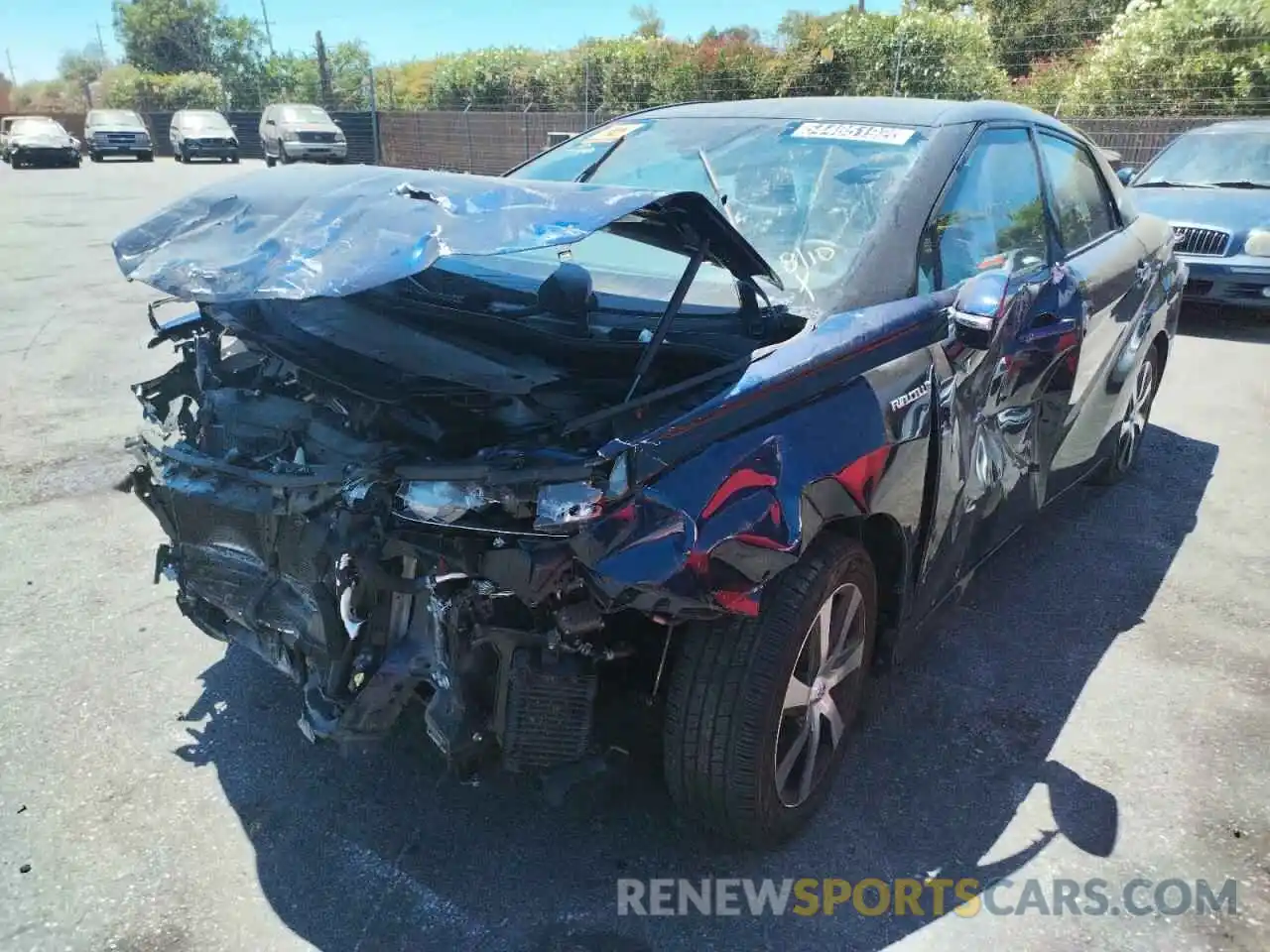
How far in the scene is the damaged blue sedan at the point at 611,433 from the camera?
2.04m

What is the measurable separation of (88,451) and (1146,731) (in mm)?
5166

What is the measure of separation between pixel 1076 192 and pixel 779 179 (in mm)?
1717

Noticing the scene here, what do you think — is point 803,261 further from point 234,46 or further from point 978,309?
point 234,46

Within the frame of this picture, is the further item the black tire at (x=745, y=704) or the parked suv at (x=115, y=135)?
the parked suv at (x=115, y=135)

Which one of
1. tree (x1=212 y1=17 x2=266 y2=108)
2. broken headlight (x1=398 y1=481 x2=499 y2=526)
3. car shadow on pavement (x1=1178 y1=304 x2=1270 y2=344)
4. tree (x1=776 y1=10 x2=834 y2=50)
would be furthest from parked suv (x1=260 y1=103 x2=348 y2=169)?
tree (x1=212 y1=17 x2=266 y2=108)

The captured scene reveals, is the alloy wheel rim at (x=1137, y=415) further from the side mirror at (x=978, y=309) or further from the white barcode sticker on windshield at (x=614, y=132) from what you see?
the white barcode sticker on windshield at (x=614, y=132)

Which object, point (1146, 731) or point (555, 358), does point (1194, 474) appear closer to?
point (1146, 731)

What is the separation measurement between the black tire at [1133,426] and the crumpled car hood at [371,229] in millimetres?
2935

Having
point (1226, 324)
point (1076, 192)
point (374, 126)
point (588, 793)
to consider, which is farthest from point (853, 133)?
point (374, 126)

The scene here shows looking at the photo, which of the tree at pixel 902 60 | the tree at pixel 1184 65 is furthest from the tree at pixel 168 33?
the tree at pixel 1184 65

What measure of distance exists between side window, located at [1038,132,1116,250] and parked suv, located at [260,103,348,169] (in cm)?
2536

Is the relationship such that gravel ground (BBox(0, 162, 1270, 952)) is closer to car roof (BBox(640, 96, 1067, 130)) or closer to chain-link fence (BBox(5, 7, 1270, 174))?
car roof (BBox(640, 96, 1067, 130))

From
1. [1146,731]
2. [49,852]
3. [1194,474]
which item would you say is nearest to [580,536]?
[49,852]

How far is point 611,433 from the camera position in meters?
2.11
